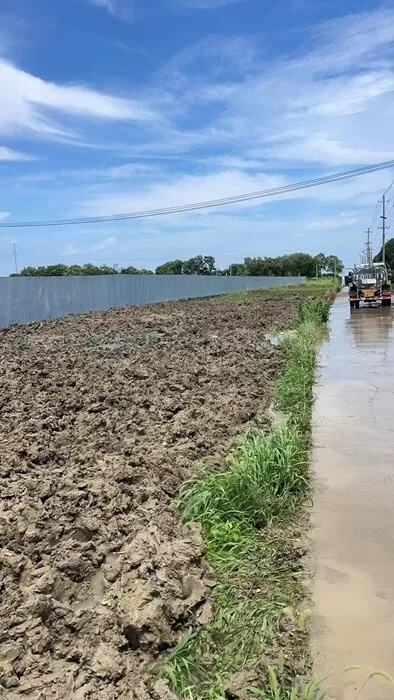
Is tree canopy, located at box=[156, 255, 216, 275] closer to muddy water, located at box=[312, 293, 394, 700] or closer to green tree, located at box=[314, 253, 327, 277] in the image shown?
green tree, located at box=[314, 253, 327, 277]

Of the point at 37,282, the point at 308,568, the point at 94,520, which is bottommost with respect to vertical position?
the point at 308,568

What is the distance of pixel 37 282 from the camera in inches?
1000

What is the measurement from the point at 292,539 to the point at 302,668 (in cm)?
142

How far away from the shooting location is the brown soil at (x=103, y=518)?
2822mm

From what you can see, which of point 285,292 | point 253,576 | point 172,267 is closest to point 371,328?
point 253,576

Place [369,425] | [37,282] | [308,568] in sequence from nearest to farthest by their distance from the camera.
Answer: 1. [308,568]
2. [369,425]
3. [37,282]

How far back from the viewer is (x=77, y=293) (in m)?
29.8

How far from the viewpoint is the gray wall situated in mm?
23484

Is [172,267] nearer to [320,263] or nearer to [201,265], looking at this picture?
[201,265]

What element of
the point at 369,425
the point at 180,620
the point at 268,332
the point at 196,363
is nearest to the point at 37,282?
the point at 268,332

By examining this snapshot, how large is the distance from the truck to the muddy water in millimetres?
22574

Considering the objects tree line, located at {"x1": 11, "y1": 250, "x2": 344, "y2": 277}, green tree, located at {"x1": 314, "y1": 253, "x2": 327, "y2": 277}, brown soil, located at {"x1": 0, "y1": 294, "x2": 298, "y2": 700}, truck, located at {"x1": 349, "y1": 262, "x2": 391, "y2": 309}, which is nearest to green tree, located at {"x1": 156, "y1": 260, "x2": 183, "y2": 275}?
tree line, located at {"x1": 11, "y1": 250, "x2": 344, "y2": 277}

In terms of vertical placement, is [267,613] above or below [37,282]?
below

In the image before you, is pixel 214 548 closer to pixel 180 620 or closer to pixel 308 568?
pixel 308 568
